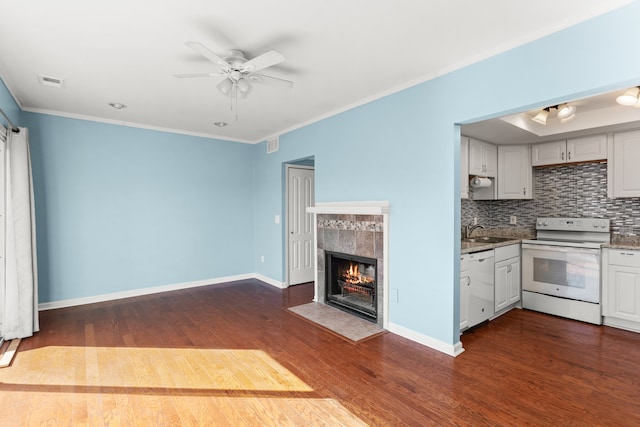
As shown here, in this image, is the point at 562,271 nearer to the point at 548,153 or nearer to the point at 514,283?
the point at 514,283

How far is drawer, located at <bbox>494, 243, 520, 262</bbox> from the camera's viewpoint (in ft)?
12.5

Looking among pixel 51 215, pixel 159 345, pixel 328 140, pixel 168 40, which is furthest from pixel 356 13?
pixel 51 215

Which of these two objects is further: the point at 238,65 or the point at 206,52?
the point at 238,65

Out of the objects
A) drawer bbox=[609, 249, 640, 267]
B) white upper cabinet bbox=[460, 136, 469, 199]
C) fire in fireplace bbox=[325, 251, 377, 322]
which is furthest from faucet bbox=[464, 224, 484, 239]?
fire in fireplace bbox=[325, 251, 377, 322]

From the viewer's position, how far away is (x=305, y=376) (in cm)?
258

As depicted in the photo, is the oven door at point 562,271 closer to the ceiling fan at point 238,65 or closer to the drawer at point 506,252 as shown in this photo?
the drawer at point 506,252

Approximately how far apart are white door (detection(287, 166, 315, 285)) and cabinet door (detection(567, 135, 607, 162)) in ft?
12.5

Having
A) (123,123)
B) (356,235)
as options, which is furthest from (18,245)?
(356,235)

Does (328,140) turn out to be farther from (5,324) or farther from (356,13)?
(5,324)

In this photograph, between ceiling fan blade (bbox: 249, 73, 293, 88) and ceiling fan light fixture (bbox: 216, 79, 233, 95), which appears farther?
ceiling fan blade (bbox: 249, 73, 293, 88)

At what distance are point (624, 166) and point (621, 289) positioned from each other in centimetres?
146

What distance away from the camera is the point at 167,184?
513 cm

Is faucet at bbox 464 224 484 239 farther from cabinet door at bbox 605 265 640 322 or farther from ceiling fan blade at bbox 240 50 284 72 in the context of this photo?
ceiling fan blade at bbox 240 50 284 72

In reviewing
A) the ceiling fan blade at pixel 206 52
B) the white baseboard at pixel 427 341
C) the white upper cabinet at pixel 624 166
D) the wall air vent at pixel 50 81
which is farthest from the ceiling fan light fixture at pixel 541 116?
the wall air vent at pixel 50 81
